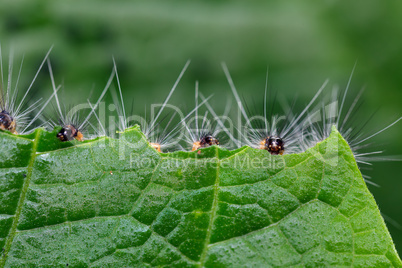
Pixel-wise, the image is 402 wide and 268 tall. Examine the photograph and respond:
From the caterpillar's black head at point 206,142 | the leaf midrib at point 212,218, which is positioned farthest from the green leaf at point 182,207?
the caterpillar's black head at point 206,142

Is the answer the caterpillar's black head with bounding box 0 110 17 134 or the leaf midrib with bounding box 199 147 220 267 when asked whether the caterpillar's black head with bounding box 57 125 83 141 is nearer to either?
the caterpillar's black head with bounding box 0 110 17 134

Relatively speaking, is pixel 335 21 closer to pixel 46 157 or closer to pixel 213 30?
pixel 213 30

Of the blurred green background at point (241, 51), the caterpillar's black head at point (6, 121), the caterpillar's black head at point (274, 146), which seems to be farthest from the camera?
the blurred green background at point (241, 51)

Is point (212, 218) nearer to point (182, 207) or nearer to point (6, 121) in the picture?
point (182, 207)

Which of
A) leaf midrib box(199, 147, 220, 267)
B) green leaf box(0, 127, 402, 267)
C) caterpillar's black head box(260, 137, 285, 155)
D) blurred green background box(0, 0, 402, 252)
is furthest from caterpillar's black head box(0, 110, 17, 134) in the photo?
blurred green background box(0, 0, 402, 252)

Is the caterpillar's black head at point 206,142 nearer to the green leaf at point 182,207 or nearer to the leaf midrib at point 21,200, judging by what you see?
the green leaf at point 182,207

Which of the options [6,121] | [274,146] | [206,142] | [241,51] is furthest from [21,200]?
[241,51]
